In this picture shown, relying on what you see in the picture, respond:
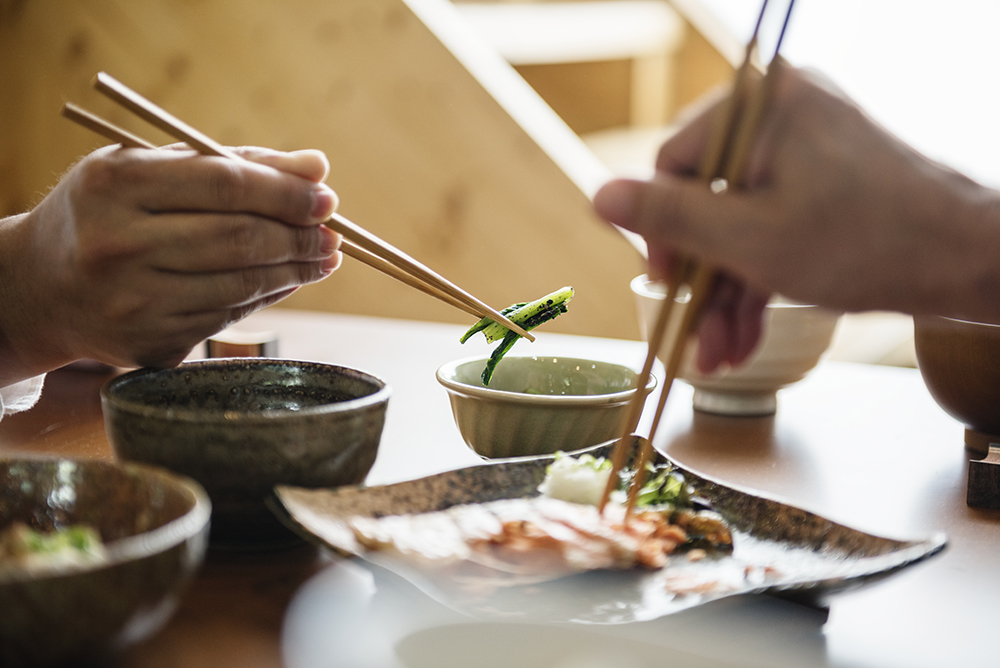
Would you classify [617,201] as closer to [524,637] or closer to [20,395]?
[524,637]

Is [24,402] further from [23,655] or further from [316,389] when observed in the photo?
[23,655]

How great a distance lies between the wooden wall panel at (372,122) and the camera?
329 centimetres

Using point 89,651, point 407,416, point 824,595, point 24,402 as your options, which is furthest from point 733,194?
point 24,402

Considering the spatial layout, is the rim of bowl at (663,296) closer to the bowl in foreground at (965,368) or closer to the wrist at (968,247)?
the bowl in foreground at (965,368)

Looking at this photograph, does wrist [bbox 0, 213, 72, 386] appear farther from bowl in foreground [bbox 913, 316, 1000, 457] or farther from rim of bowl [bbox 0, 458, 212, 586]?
bowl in foreground [bbox 913, 316, 1000, 457]

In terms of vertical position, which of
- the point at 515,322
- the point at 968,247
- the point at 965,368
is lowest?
the point at 515,322

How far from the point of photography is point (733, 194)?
0.75m

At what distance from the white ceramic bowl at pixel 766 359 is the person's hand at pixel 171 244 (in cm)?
62

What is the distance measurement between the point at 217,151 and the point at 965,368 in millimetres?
987

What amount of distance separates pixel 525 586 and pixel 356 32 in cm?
310

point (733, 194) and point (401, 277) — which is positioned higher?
point (733, 194)

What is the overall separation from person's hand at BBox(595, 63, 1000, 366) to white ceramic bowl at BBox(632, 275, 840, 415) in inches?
21.6

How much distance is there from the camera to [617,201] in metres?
0.77

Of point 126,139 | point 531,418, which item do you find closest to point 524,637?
point 531,418
